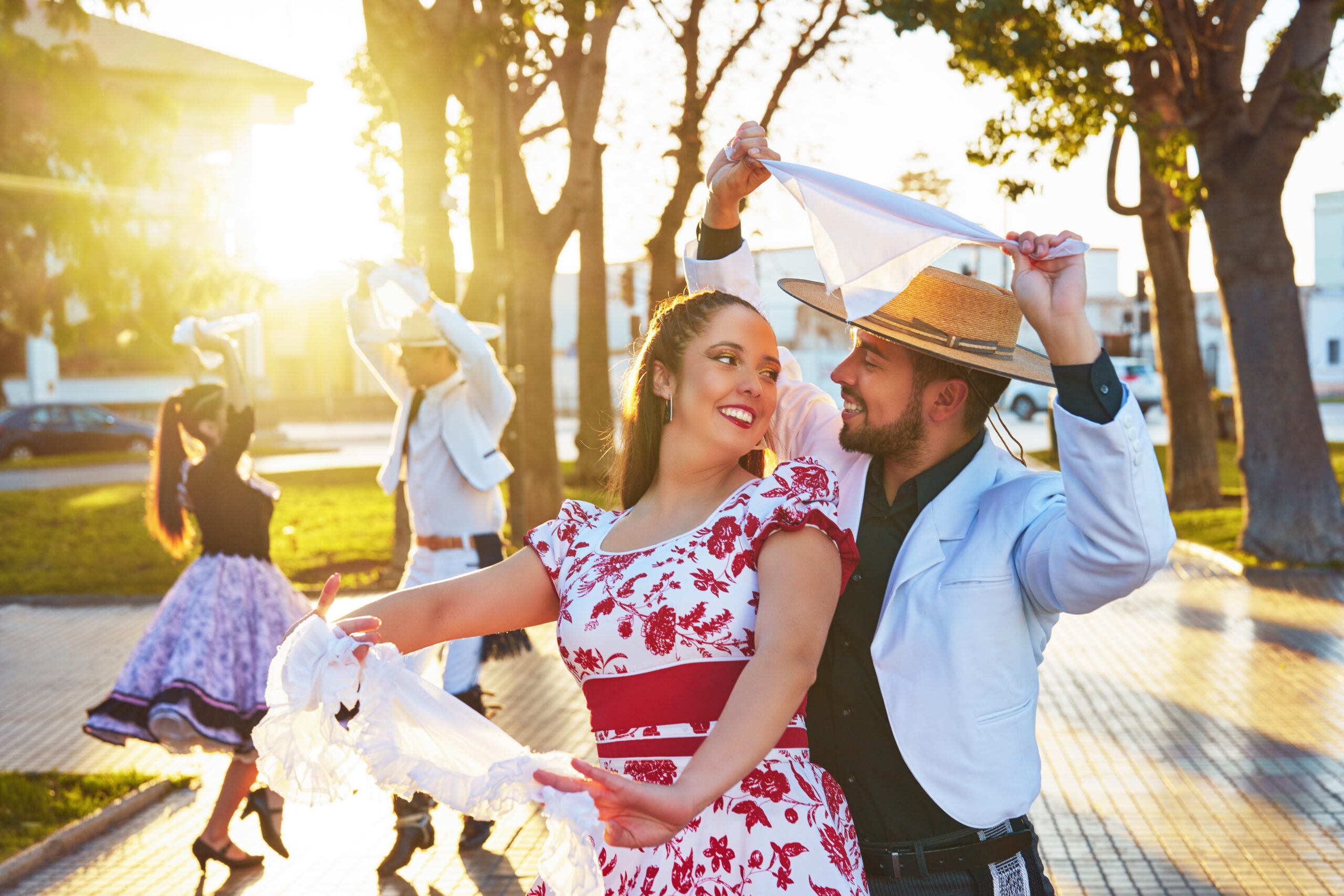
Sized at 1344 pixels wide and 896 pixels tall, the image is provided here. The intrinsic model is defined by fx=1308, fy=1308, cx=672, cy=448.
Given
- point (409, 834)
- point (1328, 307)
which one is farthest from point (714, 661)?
point (1328, 307)

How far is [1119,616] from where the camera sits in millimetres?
10641

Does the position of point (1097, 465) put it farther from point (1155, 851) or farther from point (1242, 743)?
point (1242, 743)

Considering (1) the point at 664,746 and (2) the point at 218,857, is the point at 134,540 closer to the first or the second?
(2) the point at 218,857

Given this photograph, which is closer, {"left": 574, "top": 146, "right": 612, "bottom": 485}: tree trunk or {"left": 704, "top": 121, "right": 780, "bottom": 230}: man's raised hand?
{"left": 704, "top": 121, "right": 780, "bottom": 230}: man's raised hand

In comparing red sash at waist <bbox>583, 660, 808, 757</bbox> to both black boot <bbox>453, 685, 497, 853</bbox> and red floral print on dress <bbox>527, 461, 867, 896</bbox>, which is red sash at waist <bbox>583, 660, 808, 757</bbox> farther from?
black boot <bbox>453, 685, 497, 853</bbox>

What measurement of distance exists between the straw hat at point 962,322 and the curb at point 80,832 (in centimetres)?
436

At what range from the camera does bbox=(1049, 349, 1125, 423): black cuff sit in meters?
2.21

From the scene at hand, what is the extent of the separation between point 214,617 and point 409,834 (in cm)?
121

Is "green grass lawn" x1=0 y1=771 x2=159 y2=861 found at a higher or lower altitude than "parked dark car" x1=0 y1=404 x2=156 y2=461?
higher

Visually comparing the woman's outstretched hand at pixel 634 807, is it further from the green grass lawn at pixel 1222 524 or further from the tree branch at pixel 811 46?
the tree branch at pixel 811 46

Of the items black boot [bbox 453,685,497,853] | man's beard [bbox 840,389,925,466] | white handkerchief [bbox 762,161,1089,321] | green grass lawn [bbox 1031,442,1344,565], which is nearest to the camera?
white handkerchief [bbox 762,161,1089,321]

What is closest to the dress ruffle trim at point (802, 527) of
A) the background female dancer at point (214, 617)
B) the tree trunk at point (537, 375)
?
the background female dancer at point (214, 617)

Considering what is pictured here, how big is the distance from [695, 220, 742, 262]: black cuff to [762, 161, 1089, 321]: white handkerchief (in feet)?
2.00

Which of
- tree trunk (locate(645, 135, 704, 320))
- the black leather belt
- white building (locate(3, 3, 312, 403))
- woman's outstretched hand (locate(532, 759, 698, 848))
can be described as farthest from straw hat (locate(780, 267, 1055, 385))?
white building (locate(3, 3, 312, 403))
